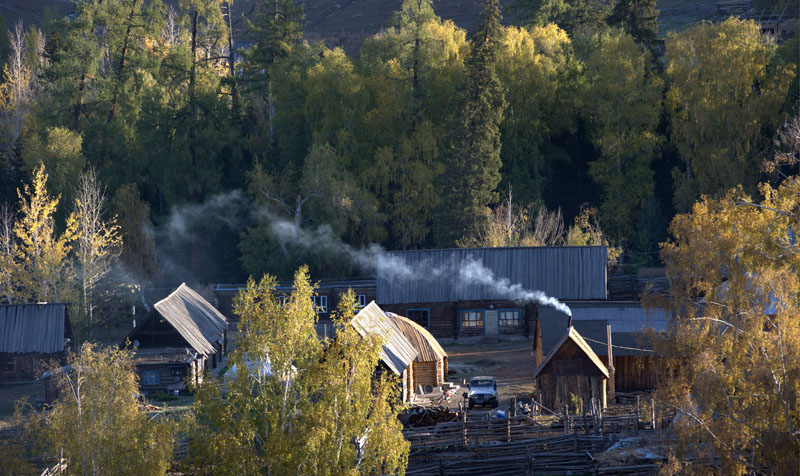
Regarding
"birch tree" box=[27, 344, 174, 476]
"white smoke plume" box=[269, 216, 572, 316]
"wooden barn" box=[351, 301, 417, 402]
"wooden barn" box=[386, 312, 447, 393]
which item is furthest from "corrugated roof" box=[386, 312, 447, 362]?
"birch tree" box=[27, 344, 174, 476]

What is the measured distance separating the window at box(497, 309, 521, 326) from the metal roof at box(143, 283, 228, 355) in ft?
49.6

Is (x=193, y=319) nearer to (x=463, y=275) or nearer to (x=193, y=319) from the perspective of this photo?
(x=193, y=319)

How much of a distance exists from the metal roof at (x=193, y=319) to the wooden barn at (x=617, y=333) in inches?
620

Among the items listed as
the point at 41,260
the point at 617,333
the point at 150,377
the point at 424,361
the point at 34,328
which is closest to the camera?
the point at 617,333

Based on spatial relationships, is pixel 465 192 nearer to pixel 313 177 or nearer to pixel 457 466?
pixel 313 177

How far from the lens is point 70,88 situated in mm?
66312

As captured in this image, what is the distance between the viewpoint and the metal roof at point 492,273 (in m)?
51.3

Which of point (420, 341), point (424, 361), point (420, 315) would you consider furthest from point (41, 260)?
point (424, 361)

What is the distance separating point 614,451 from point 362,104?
135 ft

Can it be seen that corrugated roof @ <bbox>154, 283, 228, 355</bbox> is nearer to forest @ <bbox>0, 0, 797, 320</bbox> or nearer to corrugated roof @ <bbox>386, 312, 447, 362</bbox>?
corrugated roof @ <bbox>386, 312, 447, 362</bbox>

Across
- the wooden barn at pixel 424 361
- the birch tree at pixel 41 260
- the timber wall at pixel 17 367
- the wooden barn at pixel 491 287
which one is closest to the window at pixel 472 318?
the wooden barn at pixel 491 287

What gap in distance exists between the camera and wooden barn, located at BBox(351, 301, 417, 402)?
119ft

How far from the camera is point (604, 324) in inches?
1563

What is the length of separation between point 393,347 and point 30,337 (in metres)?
18.9
